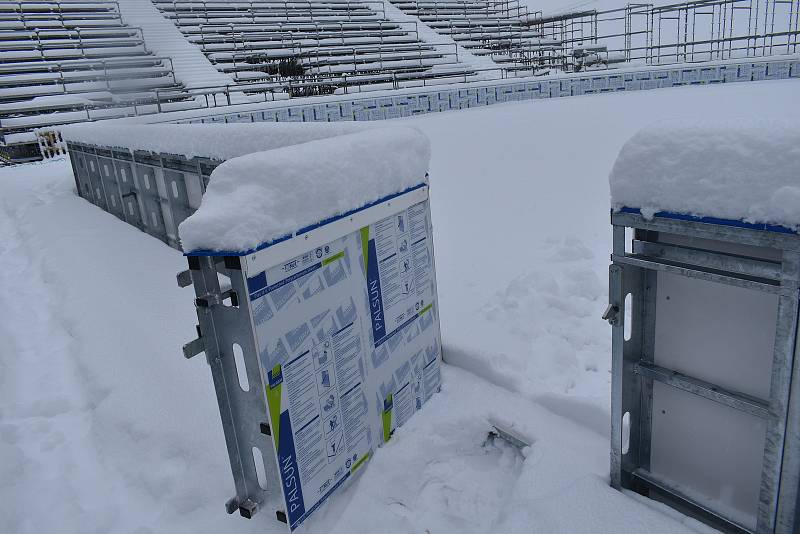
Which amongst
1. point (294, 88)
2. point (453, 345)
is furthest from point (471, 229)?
point (294, 88)

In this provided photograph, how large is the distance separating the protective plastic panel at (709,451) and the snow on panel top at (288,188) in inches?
41.1

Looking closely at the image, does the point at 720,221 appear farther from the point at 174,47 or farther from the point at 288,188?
the point at 174,47

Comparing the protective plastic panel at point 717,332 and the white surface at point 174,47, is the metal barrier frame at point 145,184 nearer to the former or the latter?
the protective plastic panel at point 717,332

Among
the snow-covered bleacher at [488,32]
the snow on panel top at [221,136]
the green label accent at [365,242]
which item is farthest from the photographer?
the snow-covered bleacher at [488,32]

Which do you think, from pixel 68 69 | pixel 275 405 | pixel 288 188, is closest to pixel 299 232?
pixel 288 188

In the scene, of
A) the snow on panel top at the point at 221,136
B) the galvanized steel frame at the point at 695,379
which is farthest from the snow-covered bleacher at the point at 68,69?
the galvanized steel frame at the point at 695,379

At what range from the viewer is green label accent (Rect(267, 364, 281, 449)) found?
1552 millimetres

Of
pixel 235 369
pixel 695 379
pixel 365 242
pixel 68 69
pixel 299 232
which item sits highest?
pixel 68 69

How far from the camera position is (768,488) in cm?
134

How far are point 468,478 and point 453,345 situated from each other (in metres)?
0.77

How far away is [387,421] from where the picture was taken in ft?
6.89

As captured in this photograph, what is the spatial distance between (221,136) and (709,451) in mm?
2649

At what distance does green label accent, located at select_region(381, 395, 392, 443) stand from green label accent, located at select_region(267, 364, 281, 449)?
0.56m

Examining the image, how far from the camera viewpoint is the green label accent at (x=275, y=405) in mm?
1552
